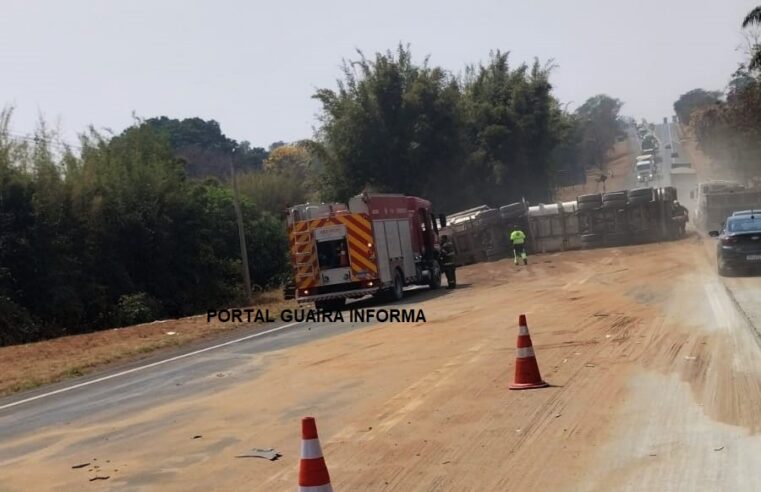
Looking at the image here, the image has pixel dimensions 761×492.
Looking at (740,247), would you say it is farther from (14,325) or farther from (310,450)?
(14,325)

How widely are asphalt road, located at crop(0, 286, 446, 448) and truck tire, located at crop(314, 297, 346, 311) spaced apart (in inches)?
246

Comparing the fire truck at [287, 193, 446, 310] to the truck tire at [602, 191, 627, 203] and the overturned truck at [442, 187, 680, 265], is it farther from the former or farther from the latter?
the truck tire at [602, 191, 627, 203]

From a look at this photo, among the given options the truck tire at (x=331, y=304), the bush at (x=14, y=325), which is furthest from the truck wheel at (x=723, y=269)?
the bush at (x=14, y=325)

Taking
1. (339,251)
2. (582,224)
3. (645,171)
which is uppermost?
(645,171)

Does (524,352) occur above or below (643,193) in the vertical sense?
below

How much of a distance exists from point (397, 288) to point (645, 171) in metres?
71.3

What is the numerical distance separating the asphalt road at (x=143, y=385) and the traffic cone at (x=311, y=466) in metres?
5.03

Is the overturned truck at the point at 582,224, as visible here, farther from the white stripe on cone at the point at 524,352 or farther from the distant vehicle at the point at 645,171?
the distant vehicle at the point at 645,171

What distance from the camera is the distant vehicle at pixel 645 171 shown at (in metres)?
92.6

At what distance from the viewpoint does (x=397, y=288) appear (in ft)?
92.5

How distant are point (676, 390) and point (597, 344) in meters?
3.98

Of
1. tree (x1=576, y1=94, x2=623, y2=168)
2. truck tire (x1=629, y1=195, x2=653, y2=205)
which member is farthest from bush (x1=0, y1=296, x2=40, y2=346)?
tree (x1=576, y1=94, x2=623, y2=168)

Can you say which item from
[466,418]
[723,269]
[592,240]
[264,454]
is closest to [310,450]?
[264,454]

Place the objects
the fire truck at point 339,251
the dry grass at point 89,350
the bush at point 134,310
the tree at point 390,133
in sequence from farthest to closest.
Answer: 1. the tree at point 390,133
2. the bush at point 134,310
3. the fire truck at point 339,251
4. the dry grass at point 89,350
